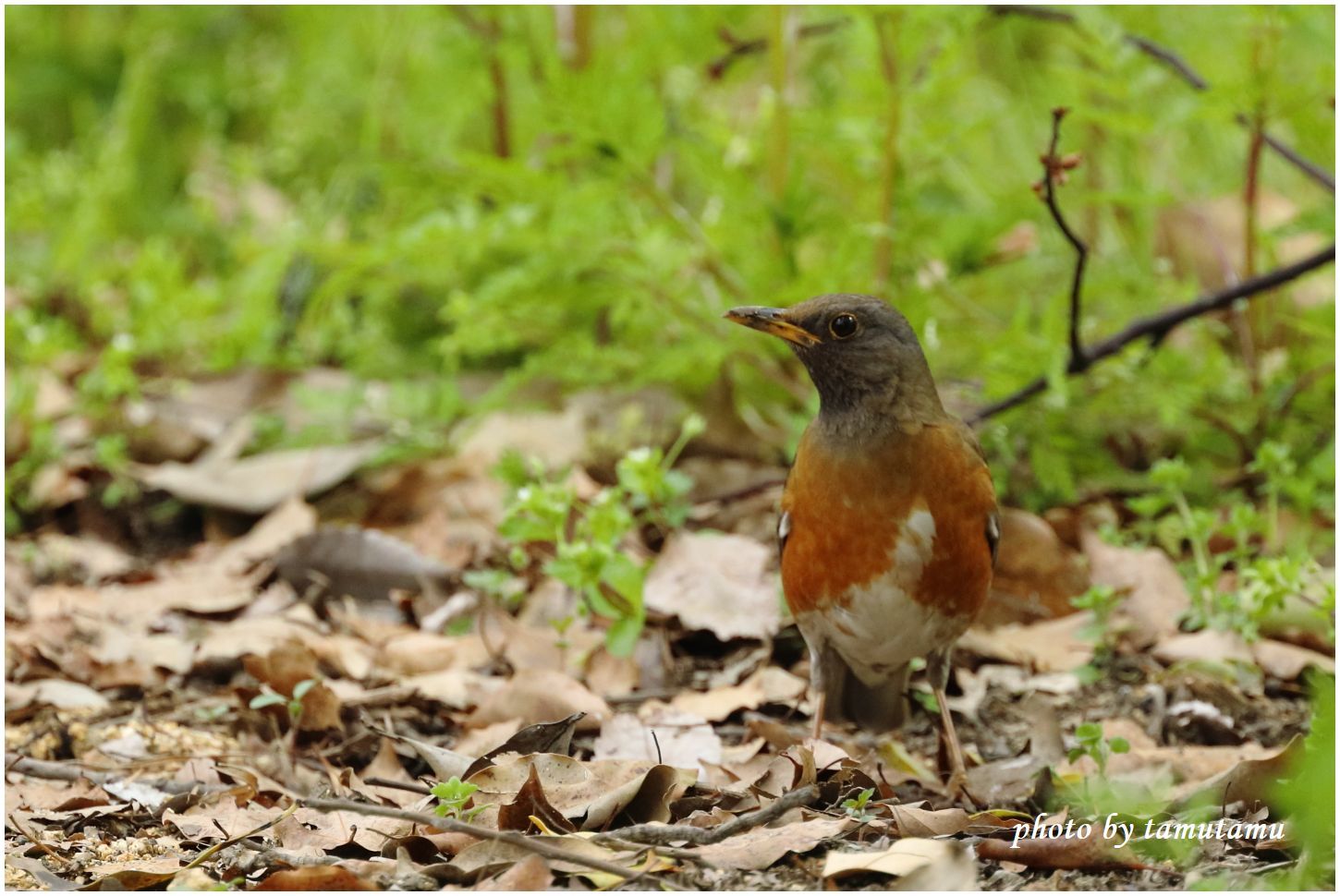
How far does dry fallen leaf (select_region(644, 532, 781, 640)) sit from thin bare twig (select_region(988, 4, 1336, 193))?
2.05 meters

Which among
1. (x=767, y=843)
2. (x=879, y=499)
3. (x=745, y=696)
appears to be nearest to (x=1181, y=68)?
(x=879, y=499)

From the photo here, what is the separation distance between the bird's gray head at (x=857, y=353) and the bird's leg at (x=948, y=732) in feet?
2.42

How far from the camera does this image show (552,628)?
4547 millimetres

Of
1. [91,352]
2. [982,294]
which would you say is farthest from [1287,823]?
[91,352]

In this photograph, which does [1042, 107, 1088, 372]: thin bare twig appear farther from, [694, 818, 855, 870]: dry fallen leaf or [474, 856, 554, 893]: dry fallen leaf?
[474, 856, 554, 893]: dry fallen leaf

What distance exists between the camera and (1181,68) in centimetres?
485

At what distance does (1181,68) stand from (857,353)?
6.44 feet

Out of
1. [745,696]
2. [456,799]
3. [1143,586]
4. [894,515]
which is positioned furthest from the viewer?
[1143,586]

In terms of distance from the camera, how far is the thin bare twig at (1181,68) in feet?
15.2

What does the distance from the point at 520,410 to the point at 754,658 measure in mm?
1805

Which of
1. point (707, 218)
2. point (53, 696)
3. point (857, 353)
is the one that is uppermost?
point (707, 218)

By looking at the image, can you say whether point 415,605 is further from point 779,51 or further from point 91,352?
point 91,352

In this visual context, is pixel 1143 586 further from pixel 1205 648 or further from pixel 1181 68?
pixel 1181 68

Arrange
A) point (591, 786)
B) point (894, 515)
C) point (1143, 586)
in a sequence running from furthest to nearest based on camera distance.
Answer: point (1143, 586) → point (894, 515) → point (591, 786)
